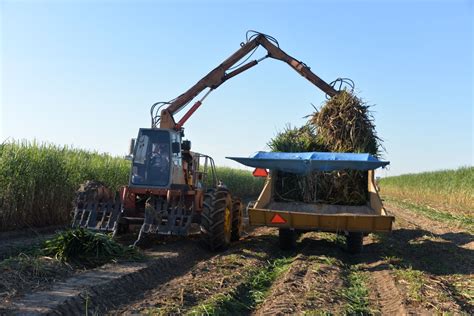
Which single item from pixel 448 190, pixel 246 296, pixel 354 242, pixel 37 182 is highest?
pixel 448 190

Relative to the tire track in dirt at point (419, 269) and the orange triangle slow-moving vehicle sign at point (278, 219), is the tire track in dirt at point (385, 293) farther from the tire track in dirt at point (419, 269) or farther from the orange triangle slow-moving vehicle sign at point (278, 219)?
the orange triangle slow-moving vehicle sign at point (278, 219)

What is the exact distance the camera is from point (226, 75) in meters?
12.5

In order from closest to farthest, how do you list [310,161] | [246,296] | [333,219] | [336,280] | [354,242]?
1. [246,296]
2. [336,280]
3. [333,219]
4. [310,161]
5. [354,242]

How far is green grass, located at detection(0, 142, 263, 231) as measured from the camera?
37.3ft

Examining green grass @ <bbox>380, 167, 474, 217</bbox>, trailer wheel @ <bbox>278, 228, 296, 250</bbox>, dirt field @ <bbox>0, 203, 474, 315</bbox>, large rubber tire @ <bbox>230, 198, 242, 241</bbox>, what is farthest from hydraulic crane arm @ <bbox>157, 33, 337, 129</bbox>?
green grass @ <bbox>380, 167, 474, 217</bbox>

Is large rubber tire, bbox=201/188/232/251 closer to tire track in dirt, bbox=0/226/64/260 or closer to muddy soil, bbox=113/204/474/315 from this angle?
muddy soil, bbox=113/204/474/315

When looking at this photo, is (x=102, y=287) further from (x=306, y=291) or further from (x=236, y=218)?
(x=236, y=218)

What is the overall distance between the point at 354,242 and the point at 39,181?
766 cm

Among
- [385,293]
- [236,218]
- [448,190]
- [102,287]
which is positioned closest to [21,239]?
[236,218]

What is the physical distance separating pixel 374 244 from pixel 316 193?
2169mm

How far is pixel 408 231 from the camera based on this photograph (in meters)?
14.2

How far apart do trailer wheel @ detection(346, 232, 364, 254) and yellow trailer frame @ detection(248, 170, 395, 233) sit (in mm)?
442

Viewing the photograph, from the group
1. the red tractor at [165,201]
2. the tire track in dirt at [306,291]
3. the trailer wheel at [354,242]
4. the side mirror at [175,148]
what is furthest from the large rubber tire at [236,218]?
the tire track in dirt at [306,291]

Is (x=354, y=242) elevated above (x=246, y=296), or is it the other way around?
(x=354, y=242)
